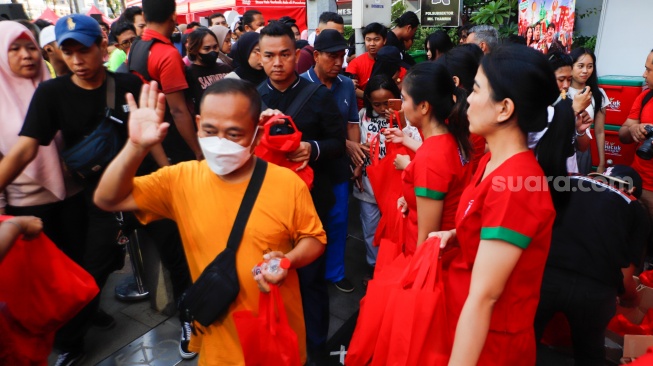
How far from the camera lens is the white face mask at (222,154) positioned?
1.73m

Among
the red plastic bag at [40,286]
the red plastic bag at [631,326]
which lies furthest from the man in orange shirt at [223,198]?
the red plastic bag at [631,326]

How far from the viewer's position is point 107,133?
8.93ft

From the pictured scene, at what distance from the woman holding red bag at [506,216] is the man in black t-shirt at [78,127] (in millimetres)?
2125

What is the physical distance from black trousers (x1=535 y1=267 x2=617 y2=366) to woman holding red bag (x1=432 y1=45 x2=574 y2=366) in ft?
2.24

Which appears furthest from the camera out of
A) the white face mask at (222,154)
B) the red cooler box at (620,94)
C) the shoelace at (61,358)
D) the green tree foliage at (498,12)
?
the green tree foliage at (498,12)

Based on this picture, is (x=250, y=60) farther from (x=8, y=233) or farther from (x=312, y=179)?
(x=8, y=233)

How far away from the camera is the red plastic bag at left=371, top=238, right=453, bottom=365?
179cm

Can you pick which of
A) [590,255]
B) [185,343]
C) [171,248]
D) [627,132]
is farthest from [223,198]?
[627,132]

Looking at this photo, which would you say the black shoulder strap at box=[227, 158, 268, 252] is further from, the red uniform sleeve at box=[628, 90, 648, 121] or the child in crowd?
the red uniform sleeve at box=[628, 90, 648, 121]

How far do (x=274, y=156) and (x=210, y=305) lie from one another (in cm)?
103

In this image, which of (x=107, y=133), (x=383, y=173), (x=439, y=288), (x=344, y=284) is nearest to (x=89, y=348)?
(x=107, y=133)

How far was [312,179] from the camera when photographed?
8.93ft

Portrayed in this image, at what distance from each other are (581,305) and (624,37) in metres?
5.38

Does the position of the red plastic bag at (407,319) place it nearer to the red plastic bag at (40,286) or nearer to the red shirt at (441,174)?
the red shirt at (441,174)
